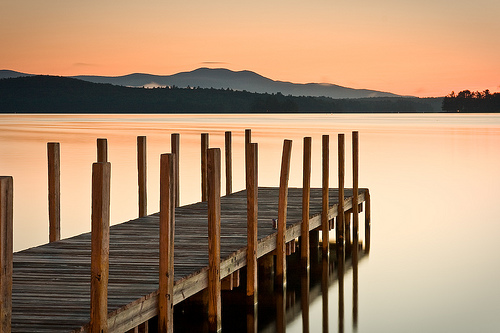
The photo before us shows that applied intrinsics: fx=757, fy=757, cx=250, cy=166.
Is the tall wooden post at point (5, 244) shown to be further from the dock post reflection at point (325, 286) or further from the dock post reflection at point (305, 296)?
the dock post reflection at point (325, 286)

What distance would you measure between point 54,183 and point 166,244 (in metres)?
4.22

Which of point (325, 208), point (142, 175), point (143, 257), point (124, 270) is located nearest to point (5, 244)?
point (124, 270)

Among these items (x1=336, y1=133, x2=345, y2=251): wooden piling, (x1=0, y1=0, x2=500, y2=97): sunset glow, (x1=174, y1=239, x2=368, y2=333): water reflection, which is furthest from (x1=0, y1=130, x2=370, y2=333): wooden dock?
(x1=0, y1=0, x2=500, y2=97): sunset glow

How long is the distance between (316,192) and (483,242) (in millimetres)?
3890

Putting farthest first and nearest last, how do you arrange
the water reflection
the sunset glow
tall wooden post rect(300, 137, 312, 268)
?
the sunset glow < tall wooden post rect(300, 137, 312, 268) < the water reflection

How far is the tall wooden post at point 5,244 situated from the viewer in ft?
14.7

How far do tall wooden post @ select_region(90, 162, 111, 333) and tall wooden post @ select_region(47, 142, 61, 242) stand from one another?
4.91m

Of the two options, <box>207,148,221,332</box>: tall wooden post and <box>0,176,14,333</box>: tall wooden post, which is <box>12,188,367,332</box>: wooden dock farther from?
<box>0,176,14,333</box>: tall wooden post

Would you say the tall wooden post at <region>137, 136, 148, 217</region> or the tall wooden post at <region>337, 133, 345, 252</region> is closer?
the tall wooden post at <region>137, 136, 148, 217</region>

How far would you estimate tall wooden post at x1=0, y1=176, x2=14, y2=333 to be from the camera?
448 centimetres

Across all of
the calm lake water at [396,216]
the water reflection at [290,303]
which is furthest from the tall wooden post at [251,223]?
the calm lake water at [396,216]

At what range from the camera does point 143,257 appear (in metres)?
8.30

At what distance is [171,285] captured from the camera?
22.5 ft

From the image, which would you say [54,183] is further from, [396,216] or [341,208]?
[396,216]
